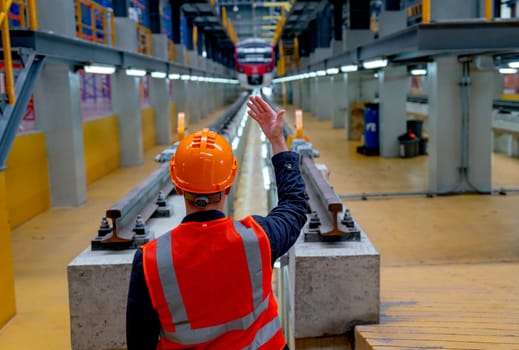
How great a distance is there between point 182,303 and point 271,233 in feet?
1.12

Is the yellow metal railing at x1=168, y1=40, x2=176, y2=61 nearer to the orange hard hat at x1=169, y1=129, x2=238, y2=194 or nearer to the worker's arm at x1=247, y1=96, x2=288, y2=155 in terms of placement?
the worker's arm at x1=247, y1=96, x2=288, y2=155

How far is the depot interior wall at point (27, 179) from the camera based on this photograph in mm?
7457

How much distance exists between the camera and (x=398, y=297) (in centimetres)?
359

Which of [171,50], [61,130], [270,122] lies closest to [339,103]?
[171,50]

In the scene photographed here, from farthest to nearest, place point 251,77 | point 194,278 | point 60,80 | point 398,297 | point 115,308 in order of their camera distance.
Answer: point 251,77
point 60,80
point 398,297
point 115,308
point 194,278

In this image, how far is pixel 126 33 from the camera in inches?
486

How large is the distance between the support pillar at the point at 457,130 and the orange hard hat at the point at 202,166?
7358 mm

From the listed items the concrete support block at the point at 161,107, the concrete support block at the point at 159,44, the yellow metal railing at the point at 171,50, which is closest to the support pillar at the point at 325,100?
the yellow metal railing at the point at 171,50

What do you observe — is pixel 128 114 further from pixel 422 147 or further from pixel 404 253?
pixel 404 253

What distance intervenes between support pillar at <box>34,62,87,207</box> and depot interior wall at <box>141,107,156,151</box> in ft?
21.9

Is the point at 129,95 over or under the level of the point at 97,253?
over

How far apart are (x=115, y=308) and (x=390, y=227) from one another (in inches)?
179

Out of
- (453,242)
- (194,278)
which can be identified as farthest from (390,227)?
(194,278)

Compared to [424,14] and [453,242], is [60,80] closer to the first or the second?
[424,14]
